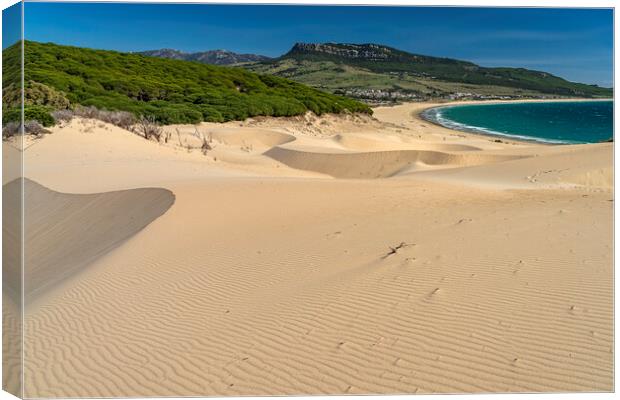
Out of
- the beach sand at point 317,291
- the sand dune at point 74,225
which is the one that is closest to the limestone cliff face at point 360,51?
the sand dune at point 74,225

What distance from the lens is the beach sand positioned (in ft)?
13.4

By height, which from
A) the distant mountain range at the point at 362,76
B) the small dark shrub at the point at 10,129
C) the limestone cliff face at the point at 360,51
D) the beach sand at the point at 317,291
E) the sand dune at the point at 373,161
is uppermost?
the limestone cliff face at the point at 360,51

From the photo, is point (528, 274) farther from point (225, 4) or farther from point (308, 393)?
point (225, 4)

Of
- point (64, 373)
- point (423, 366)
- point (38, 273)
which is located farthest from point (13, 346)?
point (423, 366)

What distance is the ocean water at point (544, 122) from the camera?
4458cm

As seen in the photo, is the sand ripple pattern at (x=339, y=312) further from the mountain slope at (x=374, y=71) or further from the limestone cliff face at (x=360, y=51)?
the limestone cliff face at (x=360, y=51)

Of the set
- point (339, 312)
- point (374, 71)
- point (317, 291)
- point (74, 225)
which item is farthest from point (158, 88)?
point (339, 312)

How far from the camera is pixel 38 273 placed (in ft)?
22.9

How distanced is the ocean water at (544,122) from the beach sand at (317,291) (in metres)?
35.7

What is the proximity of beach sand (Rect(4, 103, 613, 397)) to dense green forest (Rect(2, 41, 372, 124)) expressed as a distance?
57.5ft

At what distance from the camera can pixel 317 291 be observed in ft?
17.8

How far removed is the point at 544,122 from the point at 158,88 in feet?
132

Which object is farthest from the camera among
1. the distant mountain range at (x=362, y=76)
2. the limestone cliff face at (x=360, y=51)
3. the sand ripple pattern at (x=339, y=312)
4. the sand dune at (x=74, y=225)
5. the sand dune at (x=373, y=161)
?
the distant mountain range at (x=362, y=76)

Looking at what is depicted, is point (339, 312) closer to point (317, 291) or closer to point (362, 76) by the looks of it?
point (317, 291)
